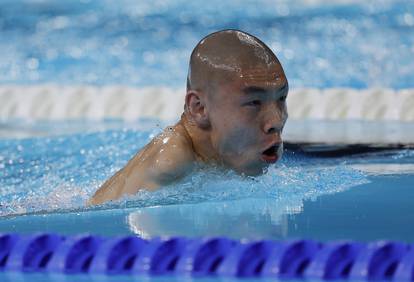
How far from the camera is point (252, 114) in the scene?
2.88 m

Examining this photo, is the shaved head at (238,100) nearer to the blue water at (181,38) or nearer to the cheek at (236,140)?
the cheek at (236,140)

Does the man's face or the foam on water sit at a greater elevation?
the man's face

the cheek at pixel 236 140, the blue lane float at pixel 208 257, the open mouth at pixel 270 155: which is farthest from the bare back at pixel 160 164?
the blue lane float at pixel 208 257

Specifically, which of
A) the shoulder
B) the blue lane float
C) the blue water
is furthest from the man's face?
the blue water

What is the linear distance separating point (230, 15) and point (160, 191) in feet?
25.3

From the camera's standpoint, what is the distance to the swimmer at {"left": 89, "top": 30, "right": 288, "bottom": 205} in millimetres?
2871

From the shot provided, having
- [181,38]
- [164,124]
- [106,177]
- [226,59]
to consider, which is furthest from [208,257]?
[181,38]

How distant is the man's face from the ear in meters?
0.03

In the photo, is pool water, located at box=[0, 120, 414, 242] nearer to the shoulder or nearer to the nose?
the shoulder

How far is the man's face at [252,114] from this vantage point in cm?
286

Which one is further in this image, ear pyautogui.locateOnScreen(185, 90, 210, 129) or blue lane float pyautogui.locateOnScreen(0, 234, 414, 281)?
ear pyautogui.locateOnScreen(185, 90, 210, 129)

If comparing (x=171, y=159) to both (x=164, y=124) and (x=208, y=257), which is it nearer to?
(x=208, y=257)

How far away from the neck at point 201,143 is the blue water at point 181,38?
4.76 meters

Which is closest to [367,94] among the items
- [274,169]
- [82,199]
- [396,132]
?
[396,132]
